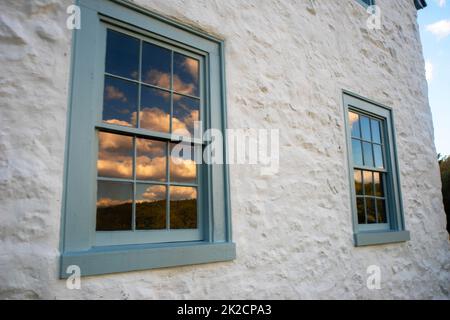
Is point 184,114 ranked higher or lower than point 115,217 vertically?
higher

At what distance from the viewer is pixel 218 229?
9.78 feet

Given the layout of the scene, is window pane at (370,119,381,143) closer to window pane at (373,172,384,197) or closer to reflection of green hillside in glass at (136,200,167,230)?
window pane at (373,172,384,197)

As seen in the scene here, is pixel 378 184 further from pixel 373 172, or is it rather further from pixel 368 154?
pixel 368 154

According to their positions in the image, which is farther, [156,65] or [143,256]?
[156,65]

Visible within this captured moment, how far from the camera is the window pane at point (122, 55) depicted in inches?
107

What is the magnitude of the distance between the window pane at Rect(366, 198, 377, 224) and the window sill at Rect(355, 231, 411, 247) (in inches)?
A: 9.9

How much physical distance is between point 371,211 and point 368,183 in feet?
1.33

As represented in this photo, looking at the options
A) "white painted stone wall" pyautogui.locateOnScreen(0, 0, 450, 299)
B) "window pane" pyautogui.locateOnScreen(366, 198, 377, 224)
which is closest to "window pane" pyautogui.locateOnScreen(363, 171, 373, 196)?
"window pane" pyautogui.locateOnScreen(366, 198, 377, 224)

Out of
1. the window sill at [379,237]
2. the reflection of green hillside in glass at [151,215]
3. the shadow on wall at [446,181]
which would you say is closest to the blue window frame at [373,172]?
the window sill at [379,237]

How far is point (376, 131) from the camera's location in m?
5.36

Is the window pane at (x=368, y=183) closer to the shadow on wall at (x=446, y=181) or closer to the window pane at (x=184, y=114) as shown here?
the window pane at (x=184, y=114)

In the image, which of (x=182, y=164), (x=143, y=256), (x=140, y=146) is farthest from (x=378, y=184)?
(x=143, y=256)

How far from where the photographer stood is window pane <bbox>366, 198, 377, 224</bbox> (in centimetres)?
481

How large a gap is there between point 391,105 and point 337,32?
1679mm
